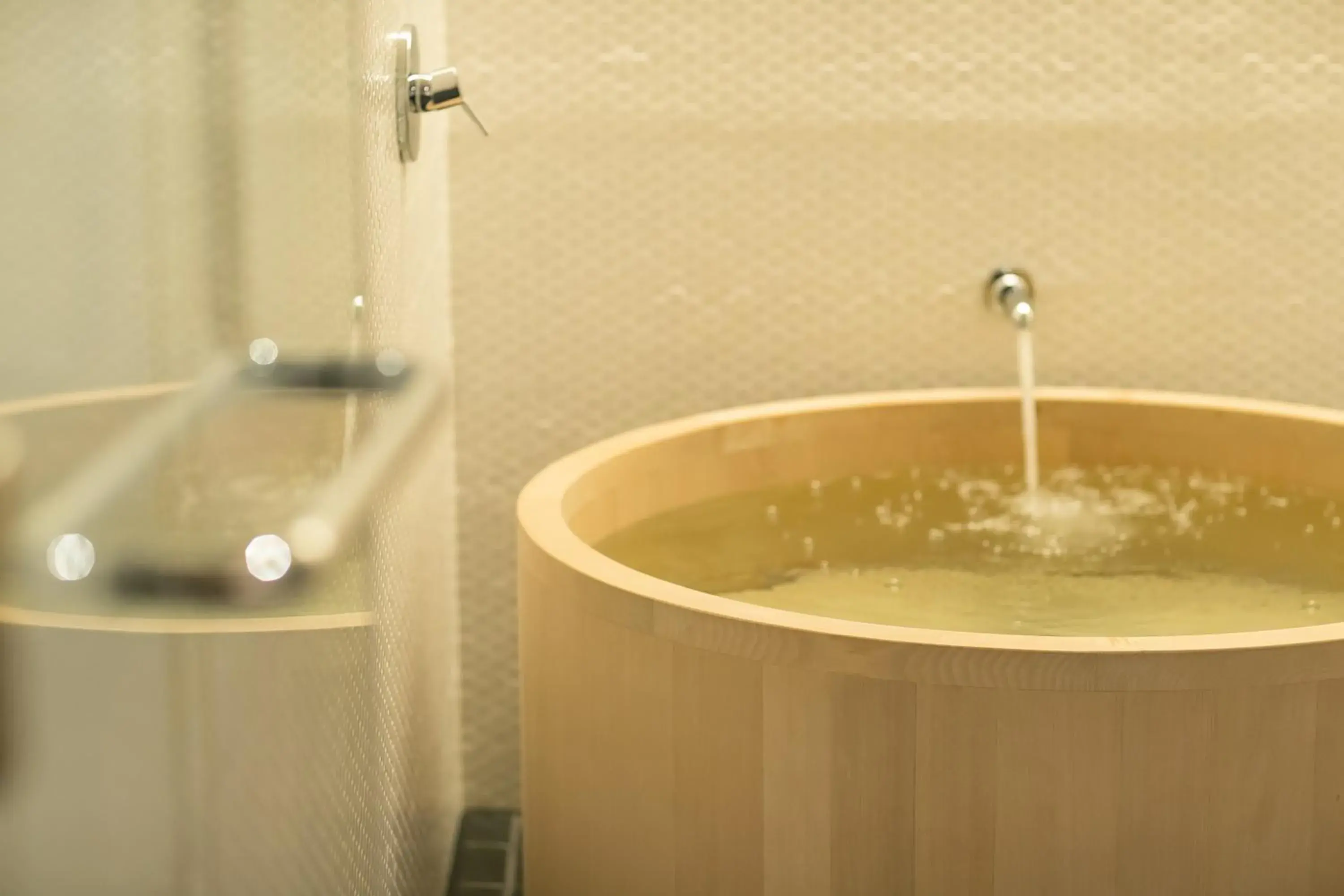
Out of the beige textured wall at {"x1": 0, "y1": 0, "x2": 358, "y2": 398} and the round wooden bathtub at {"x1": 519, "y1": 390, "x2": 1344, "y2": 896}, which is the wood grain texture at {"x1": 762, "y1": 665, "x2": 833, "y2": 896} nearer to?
the round wooden bathtub at {"x1": 519, "y1": 390, "x2": 1344, "y2": 896}

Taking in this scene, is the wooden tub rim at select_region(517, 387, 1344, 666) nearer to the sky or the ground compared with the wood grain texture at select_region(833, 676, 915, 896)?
nearer to the sky

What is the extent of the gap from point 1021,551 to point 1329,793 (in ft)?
2.36

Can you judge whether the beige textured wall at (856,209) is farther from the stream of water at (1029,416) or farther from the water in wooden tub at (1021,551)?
the water in wooden tub at (1021,551)

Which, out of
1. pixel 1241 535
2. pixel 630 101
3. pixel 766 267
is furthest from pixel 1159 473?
pixel 630 101

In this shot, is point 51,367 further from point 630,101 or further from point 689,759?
point 630,101

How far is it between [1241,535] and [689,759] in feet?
3.30

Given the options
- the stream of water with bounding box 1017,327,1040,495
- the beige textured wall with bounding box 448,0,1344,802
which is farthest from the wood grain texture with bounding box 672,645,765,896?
the beige textured wall with bounding box 448,0,1344,802

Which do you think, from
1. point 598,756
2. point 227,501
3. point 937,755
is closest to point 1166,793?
point 937,755

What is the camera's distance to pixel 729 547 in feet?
6.79

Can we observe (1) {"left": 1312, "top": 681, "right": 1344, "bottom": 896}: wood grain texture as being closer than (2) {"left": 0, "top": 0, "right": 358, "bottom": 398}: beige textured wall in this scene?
No

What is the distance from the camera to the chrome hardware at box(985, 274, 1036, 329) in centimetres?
256

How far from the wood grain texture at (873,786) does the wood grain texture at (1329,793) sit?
1.18 feet

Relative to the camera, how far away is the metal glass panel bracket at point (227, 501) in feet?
2.12

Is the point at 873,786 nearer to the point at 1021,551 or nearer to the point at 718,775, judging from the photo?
the point at 718,775
